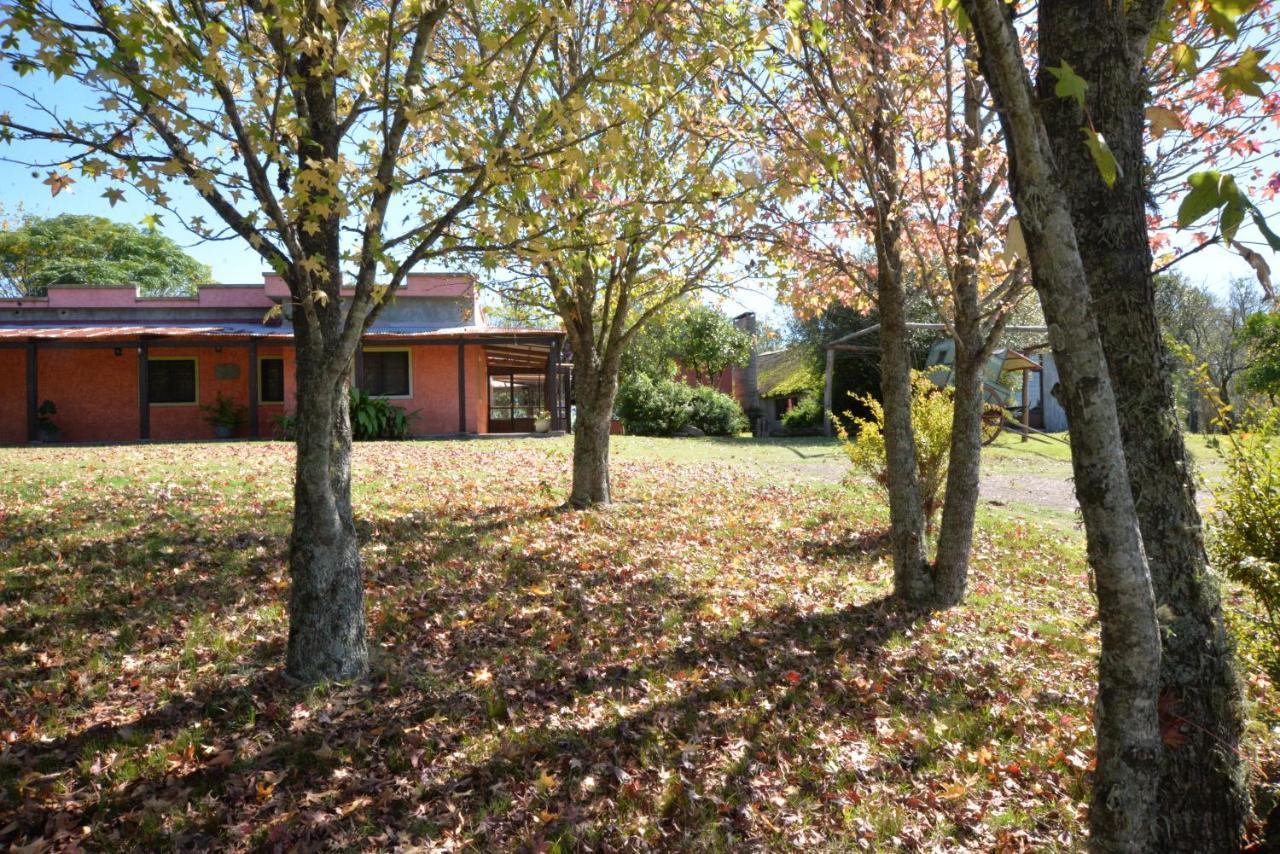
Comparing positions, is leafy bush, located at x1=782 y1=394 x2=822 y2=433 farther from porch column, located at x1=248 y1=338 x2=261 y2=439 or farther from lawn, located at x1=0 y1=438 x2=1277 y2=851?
lawn, located at x1=0 y1=438 x2=1277 y2=851

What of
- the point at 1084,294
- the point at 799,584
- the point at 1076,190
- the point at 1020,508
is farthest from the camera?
the point at 1020,508

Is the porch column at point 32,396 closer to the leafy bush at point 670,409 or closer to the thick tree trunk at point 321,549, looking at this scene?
the leafy bush at point 670,409

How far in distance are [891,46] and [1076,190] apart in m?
Answer: 4.11

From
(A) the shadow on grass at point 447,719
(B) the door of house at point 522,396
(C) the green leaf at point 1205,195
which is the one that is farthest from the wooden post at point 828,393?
(C) the green leaf at point 1205,195

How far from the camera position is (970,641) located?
217 inches

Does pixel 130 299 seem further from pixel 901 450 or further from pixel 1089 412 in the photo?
pixel 1089 412

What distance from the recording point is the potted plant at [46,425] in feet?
58.1

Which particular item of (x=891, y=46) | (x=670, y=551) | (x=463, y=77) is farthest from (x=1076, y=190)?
(x=670, y=551)

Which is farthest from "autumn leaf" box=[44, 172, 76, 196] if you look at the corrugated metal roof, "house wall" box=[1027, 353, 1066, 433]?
"house wall" box=[1027, 353, 1066, 433]

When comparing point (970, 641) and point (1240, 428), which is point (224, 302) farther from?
point (1240, 428)

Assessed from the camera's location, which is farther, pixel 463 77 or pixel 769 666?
pixel 769 666

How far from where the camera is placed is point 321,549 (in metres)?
4.19

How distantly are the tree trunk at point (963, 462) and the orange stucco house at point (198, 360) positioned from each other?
13470mm

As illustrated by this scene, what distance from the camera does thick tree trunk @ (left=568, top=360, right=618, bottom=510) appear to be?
9352mm
